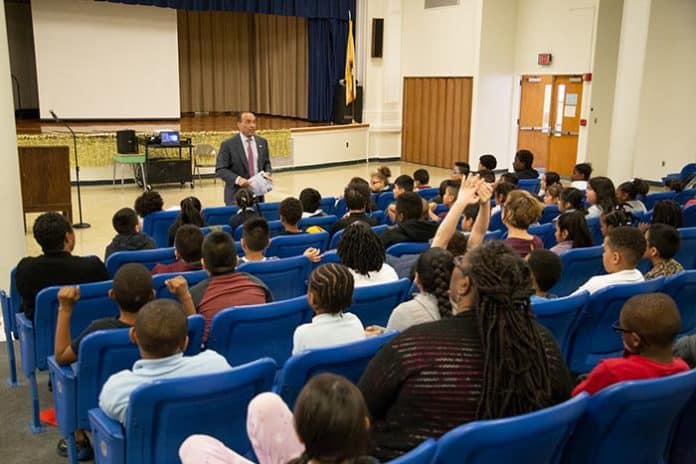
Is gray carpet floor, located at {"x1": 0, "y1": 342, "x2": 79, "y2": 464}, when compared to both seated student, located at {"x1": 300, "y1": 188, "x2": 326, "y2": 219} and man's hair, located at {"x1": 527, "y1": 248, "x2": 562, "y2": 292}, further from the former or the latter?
seated student, located at {"x1": 300, "y1": 188, "x2": 326, "y2": 219}

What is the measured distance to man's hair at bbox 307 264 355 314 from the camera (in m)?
2.61

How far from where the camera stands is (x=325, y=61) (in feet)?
55.4

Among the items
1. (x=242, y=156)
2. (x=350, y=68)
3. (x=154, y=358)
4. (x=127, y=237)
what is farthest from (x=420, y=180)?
(x=350, y=68)

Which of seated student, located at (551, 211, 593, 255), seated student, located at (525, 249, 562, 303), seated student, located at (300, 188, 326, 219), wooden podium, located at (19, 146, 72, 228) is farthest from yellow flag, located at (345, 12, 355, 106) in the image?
seated student, located at (525, 249, 562, 303)

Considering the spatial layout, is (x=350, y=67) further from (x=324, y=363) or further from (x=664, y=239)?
(x=324, y=363)

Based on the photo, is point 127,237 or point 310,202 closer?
point 127,237

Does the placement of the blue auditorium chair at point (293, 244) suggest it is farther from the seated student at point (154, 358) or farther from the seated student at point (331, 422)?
the seated student at point (331, 422)

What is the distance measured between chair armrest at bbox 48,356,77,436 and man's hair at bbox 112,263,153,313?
372 millimetres

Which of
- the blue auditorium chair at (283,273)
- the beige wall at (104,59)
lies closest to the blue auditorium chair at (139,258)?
the blue auditorium chair at (283,273)

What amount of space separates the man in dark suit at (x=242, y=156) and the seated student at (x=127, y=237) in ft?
7.35

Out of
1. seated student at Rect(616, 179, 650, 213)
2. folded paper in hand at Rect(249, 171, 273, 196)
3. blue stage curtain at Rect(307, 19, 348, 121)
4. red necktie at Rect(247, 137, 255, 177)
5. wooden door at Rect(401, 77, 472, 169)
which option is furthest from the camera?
blue stage curtain at Rect(307, 19, 348, 121)

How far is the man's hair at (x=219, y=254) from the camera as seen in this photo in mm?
3277

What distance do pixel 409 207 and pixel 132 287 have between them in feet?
7.97

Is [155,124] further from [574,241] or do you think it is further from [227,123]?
[574,241]
